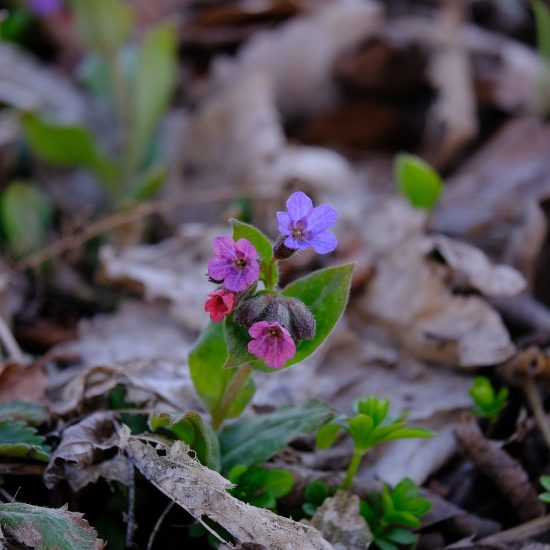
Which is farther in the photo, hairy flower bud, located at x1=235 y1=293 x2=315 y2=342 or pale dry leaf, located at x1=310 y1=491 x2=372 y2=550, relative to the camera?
pale dry leaf, located at x1=310 y1=491 x2=372 y2=550

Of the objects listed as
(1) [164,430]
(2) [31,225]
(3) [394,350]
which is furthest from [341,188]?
(1) [164,430]

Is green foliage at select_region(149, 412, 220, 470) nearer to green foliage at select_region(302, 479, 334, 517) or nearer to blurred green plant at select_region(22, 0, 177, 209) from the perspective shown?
green foliage at select_region(302, 479, 334, 517)

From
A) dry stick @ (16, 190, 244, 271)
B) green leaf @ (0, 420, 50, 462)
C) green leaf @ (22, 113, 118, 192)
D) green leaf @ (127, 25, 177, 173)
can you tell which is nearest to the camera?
green leaf @ (0, 420, 50, 462)

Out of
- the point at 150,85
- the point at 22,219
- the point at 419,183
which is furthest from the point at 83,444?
the point at 150,85

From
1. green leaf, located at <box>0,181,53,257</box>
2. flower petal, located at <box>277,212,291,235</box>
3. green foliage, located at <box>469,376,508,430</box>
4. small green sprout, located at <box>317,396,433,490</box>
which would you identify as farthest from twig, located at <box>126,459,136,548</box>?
green leaf, located at <box>0,181,53,257</box>

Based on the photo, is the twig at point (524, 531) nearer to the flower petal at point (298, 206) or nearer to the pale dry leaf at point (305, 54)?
the flower petal at point (298, 206)

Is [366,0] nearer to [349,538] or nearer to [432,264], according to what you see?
[432,264]
